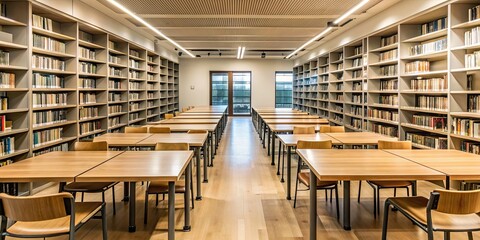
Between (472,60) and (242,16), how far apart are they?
3.74 m

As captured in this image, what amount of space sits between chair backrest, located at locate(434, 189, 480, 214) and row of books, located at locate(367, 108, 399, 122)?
472 centimetres

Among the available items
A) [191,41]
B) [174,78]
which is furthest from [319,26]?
[174,78]

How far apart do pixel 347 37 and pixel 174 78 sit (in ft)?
29.1

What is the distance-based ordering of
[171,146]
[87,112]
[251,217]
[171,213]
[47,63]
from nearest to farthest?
1. [171,213]
2. [251,217]
3. [171,146]
4. [47,63]
5. [87,112]

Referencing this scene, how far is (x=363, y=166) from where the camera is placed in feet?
9.53

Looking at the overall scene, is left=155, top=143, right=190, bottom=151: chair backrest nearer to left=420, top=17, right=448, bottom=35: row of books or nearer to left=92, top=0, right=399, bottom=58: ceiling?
left=92, top=0, right=399, bottom=58: ceiling

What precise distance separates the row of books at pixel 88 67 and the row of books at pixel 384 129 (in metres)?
5.77

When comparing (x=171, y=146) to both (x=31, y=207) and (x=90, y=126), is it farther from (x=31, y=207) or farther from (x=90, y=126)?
(x=90, y=126)

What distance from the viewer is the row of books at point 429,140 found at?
529 centimetres

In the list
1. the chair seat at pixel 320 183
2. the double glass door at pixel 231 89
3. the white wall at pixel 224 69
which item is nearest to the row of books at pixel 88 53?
the chair seat at pixel 320 183

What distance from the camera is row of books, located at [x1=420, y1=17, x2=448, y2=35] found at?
18.0ft

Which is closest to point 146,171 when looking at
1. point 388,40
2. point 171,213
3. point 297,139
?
point 171,213

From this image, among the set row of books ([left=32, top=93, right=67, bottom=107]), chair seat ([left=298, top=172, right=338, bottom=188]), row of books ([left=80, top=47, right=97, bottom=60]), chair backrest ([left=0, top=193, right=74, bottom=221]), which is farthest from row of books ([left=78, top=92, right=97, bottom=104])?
chair backrest ([left=0, top=193, right=74, bottom=221])

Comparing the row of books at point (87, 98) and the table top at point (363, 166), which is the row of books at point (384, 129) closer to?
the table top at point (363, 166)
